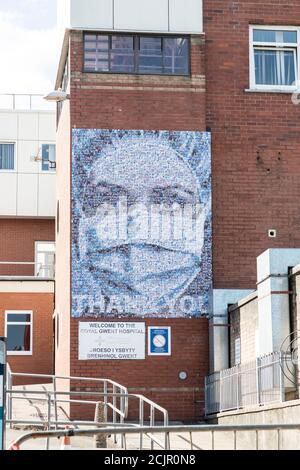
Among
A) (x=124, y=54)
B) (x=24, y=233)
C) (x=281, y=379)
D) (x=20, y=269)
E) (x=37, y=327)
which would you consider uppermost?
(x=124, y=54)

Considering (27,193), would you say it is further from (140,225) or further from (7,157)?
(140,225)

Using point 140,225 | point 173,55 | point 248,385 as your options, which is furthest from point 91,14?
point 248,385

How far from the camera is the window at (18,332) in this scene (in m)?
36.6

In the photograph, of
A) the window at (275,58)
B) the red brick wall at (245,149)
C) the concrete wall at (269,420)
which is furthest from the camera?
the window at (275,58)

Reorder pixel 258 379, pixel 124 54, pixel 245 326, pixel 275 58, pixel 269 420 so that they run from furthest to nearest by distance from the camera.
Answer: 1. pixel 275 58
2. pixel 124 54
3. pixel 245 326
4. pixel 258 379
5. pixel 269 420

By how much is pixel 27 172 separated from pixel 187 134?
16.7m

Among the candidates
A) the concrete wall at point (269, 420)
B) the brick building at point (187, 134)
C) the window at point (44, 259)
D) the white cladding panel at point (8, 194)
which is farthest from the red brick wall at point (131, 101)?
the white cladding panel at point (8, 194)

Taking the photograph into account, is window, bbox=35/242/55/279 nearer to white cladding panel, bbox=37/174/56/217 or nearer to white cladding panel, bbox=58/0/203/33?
white cladding panel, bbox=37/174/56/217

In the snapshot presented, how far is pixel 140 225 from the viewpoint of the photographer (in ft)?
86.6

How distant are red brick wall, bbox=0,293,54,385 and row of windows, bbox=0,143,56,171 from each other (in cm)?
739

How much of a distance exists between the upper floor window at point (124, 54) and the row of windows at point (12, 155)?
15776mm

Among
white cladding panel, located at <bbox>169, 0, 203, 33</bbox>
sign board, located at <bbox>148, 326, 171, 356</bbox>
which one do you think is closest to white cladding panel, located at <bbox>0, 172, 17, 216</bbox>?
white cladding panel, located at <bbox>169, 0, 203, 33</bbox>

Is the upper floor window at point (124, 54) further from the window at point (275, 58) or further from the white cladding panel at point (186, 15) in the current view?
the window at point (275, 58)

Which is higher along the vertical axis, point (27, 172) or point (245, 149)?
point (27, 172)
